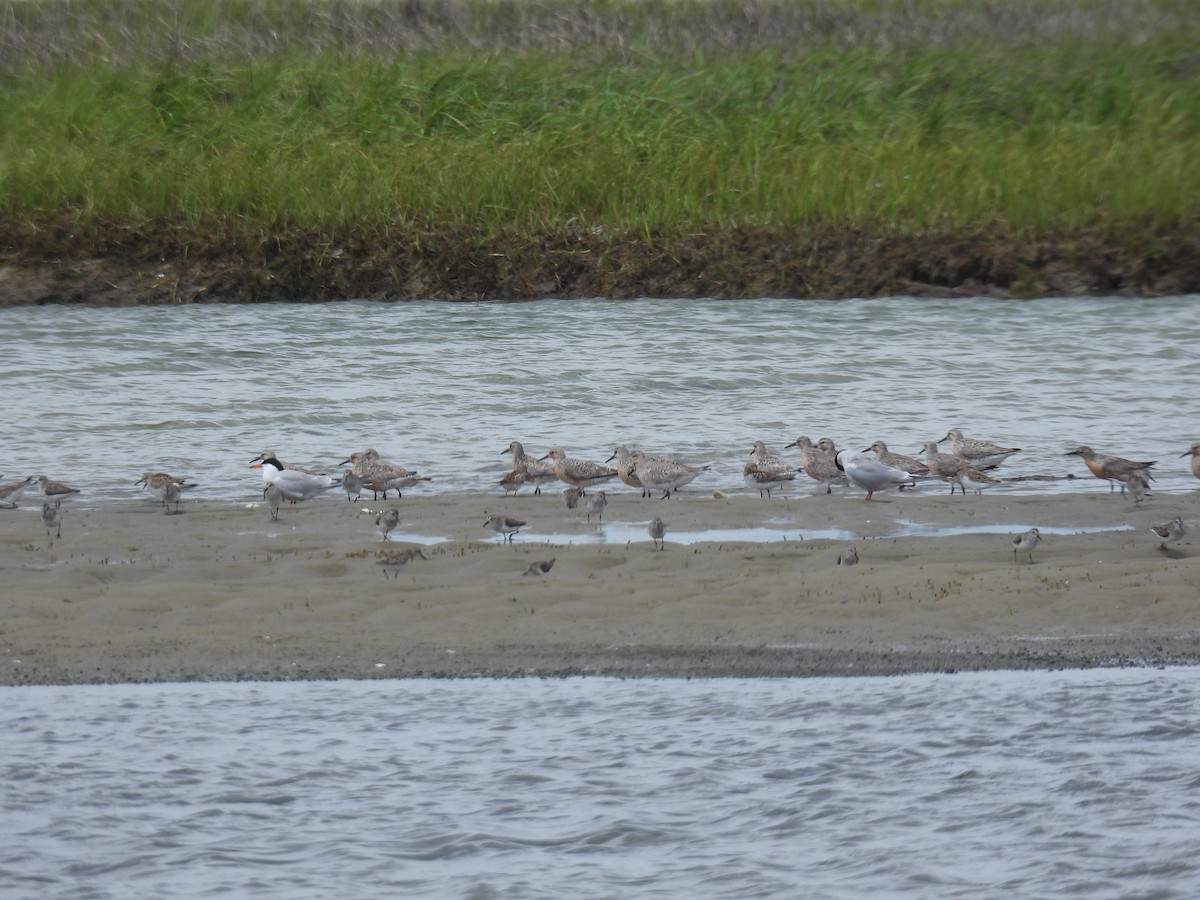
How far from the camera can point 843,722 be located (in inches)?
292

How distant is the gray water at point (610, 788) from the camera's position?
6.11 metres

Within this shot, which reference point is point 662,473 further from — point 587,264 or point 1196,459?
point 587,264

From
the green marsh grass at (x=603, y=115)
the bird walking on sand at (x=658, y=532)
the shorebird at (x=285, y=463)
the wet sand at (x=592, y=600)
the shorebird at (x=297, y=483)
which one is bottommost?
the wet sand at (x=592, y=600)

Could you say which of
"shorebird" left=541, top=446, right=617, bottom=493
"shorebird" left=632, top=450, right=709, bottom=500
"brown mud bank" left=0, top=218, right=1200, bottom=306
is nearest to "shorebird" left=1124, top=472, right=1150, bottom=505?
"shorebird" left=632, top=450, right=709, bottom=500

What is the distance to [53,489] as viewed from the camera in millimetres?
11914

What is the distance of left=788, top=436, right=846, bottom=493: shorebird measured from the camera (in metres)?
12.6

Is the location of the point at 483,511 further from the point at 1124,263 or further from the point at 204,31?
the point at 204,31

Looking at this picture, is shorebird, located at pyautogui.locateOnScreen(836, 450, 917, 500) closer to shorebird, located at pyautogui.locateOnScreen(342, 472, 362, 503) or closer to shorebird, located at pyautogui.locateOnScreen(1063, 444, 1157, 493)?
shorebird, located at pyautogui.locateOnScreen(1063, 444, 1157, 493)

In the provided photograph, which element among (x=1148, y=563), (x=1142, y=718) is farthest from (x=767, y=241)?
(x=1142, y=718)

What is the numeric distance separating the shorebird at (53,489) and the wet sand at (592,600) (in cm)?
63

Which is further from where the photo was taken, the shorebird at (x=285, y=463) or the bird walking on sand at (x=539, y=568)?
the shorebird at (x=285, y=463)

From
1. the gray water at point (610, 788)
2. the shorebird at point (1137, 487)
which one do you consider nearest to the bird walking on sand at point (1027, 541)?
the gray water at point (610, 788)

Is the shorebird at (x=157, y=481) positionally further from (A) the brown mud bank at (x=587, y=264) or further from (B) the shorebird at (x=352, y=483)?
(A) the brown mud bank at (x=587, y=264)

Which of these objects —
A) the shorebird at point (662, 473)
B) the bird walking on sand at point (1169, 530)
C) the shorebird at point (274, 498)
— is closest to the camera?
the bird walking on sand at point (1169, 530)
